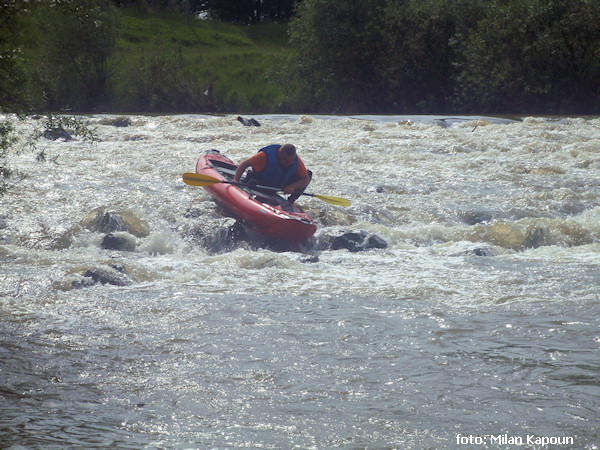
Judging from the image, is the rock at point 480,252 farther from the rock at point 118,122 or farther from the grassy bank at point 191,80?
the grassy bank at point 191,80

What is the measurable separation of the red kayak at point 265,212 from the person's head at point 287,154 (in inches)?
15.7

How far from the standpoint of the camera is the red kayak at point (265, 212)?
23.4ft

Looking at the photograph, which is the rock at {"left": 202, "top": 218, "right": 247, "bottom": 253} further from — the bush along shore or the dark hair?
the bush along shore

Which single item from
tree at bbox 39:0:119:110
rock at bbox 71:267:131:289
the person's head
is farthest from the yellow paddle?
tree at bbox 39:0:119:110

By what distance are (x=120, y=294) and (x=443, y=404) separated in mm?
2885

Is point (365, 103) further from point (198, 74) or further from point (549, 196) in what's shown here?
point (549, 196)

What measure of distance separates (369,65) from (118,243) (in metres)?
18.5

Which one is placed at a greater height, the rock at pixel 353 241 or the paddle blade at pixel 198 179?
the paddle blade at pixel 198 179

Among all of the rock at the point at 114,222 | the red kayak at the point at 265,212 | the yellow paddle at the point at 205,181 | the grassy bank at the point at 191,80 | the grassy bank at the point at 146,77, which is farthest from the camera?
the grassy bank at the point at 191,80

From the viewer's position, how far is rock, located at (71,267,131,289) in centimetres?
573

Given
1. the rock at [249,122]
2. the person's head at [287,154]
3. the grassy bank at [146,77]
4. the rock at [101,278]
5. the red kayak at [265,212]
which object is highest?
the grassy bank at [146,77]

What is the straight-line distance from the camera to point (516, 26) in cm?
2045

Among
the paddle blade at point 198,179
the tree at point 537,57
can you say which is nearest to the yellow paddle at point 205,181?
the paddle blade at point 198,179

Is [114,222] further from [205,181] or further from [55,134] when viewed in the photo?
[55,134]
